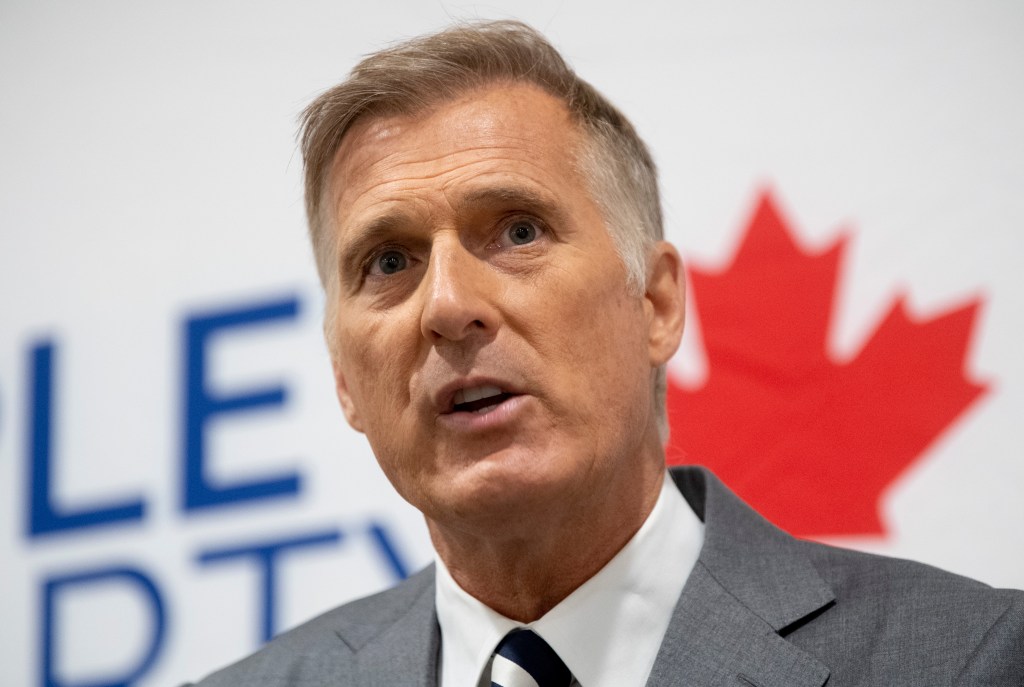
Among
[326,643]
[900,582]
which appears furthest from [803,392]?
[326,643]

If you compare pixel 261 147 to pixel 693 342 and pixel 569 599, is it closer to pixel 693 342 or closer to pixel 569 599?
pixel 693 342

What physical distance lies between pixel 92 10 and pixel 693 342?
6.78 feet

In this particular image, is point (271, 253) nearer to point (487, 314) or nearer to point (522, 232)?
point (522, 232)

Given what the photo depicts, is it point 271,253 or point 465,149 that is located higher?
point 465,149

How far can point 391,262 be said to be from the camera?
6.23ft

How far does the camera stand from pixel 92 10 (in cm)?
328

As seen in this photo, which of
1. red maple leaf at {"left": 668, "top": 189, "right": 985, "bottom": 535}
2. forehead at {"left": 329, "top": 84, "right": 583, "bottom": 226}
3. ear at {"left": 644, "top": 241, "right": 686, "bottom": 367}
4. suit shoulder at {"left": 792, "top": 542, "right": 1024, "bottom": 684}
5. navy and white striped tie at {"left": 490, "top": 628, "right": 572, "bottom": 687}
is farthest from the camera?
red maple leaf at {"left": 668, "top": 189, "right": 985, "bottom": 535}

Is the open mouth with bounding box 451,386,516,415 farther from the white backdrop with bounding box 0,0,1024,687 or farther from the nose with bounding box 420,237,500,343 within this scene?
the white backdrop with bounding box 0,0,1024,687

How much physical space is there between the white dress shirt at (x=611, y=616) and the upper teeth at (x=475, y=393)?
1.21 ft

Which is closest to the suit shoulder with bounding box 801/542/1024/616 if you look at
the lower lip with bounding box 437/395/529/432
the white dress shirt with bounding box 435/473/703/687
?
the white dress shirt with bounding box 435/473/703/687

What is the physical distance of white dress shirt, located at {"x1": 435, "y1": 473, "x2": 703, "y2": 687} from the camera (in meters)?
1.74

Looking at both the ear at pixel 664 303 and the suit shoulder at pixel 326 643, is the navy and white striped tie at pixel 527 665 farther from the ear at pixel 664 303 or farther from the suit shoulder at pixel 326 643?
the ear at pixel 664 303

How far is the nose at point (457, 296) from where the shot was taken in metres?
1.65

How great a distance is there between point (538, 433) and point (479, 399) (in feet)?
0.34
